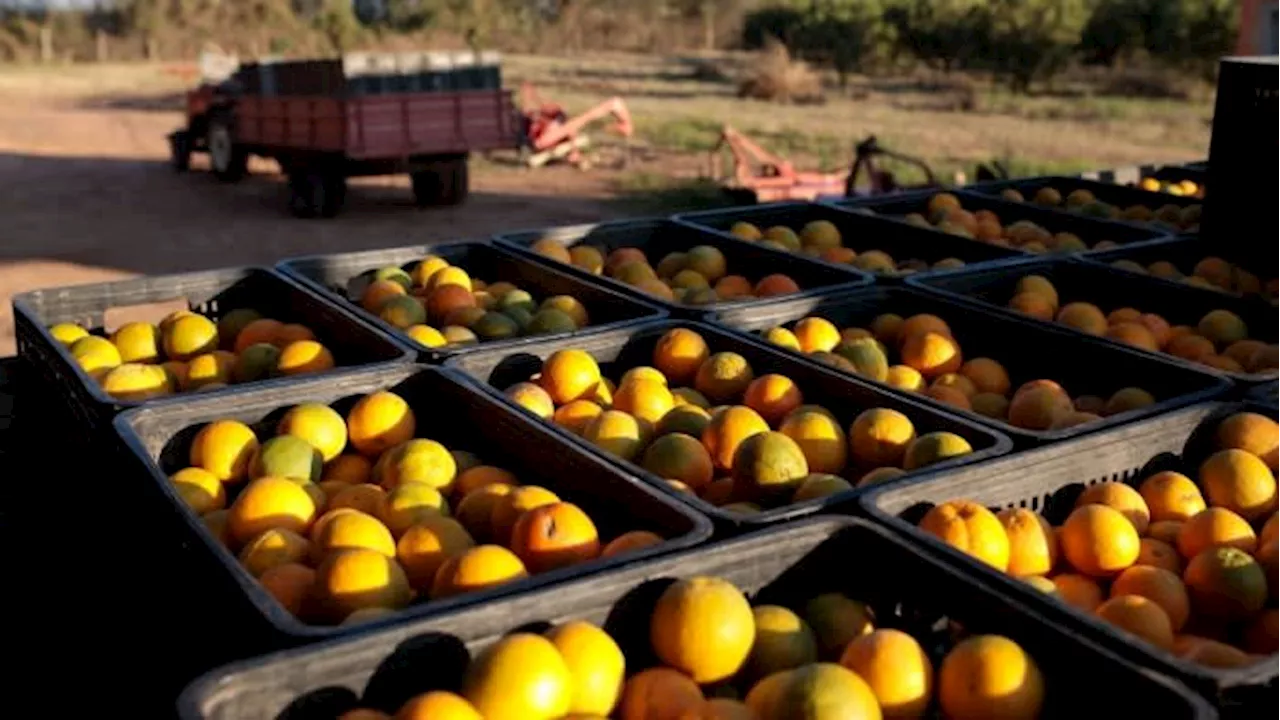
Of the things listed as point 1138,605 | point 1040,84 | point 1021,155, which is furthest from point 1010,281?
point 1040,84

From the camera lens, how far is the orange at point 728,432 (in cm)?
282

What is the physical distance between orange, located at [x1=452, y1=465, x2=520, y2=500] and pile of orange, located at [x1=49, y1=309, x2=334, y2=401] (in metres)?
0.82

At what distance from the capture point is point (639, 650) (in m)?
2.03

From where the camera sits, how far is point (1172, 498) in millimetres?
2562

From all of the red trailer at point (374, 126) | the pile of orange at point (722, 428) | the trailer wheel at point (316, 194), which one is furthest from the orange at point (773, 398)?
the trailer wheel at point (316, 194)

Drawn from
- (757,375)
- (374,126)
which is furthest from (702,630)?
(374,126)

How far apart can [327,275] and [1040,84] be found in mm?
27704

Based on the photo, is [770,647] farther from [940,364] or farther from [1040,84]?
[1040,84]

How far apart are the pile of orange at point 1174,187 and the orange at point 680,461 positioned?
347 cm

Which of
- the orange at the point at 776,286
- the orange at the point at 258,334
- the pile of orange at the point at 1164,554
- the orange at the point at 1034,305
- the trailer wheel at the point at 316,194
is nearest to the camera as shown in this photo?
the pile of orange at the point at 1164,554

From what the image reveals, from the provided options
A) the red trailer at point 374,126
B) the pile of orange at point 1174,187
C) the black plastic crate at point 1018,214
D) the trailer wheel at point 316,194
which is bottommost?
the trailer wheel at point 316,194

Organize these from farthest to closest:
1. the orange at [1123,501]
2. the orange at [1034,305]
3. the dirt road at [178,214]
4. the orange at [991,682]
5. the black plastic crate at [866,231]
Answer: the dirt road at [178,214] → the black plastic crate at [866,231] → the orange at [1034,305] → the orange at [1123,501] → the orange at [991,682]

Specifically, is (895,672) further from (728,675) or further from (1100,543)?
(1100,543)

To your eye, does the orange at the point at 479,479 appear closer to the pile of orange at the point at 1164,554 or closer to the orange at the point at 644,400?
the orange at the point at 644,400
